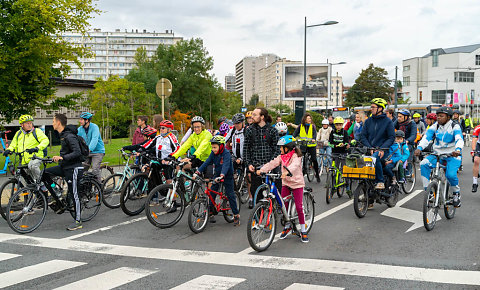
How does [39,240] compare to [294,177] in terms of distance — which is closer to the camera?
[294,177]

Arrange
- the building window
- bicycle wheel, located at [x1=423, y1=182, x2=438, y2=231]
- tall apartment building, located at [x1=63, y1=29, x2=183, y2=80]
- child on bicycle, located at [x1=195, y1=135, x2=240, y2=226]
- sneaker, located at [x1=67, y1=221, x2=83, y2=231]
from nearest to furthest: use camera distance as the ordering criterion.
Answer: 1. bicycle wheel, located at [x1=423, y1=182, x2=438, y2=231]
2. child on bicycle, located at [x1=195, y1=135, x2=240, y2=226]
3. sneaker, located at [x1=67, y1=221, x2=83, y2=231]
4. the building window
5. tall apartment building, located at [x1=63, y1=29, x2=183, y2=80]

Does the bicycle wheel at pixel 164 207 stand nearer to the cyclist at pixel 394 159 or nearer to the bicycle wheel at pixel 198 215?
the bicycle wheel at pixel 198 215

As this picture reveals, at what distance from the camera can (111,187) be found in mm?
9305

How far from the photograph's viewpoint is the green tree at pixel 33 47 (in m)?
14.1

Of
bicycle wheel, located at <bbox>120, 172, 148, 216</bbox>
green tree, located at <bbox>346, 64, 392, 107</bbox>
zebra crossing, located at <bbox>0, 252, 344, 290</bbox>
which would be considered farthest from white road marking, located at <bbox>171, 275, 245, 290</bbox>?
green tree, located at <bbox>346, 64, 392, 107</bbox>

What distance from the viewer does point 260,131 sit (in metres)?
8.30

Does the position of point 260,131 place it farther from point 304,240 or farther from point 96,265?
point 96,265

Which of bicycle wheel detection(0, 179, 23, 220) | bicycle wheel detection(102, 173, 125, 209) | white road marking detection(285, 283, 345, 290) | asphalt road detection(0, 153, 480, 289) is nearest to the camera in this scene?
white road marking detection(285, 283, 345, 290)

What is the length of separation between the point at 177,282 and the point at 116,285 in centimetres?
66

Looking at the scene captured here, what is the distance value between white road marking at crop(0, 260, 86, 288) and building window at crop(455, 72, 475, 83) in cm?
8291

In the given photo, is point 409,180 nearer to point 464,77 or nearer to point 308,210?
point 308,210

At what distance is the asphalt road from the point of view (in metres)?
5.02

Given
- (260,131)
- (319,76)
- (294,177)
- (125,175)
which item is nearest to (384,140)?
(260,131)

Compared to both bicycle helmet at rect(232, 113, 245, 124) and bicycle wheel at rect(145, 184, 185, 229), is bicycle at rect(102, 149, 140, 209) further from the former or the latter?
bicycle helmet at rect(232, 113, 245, 124)
